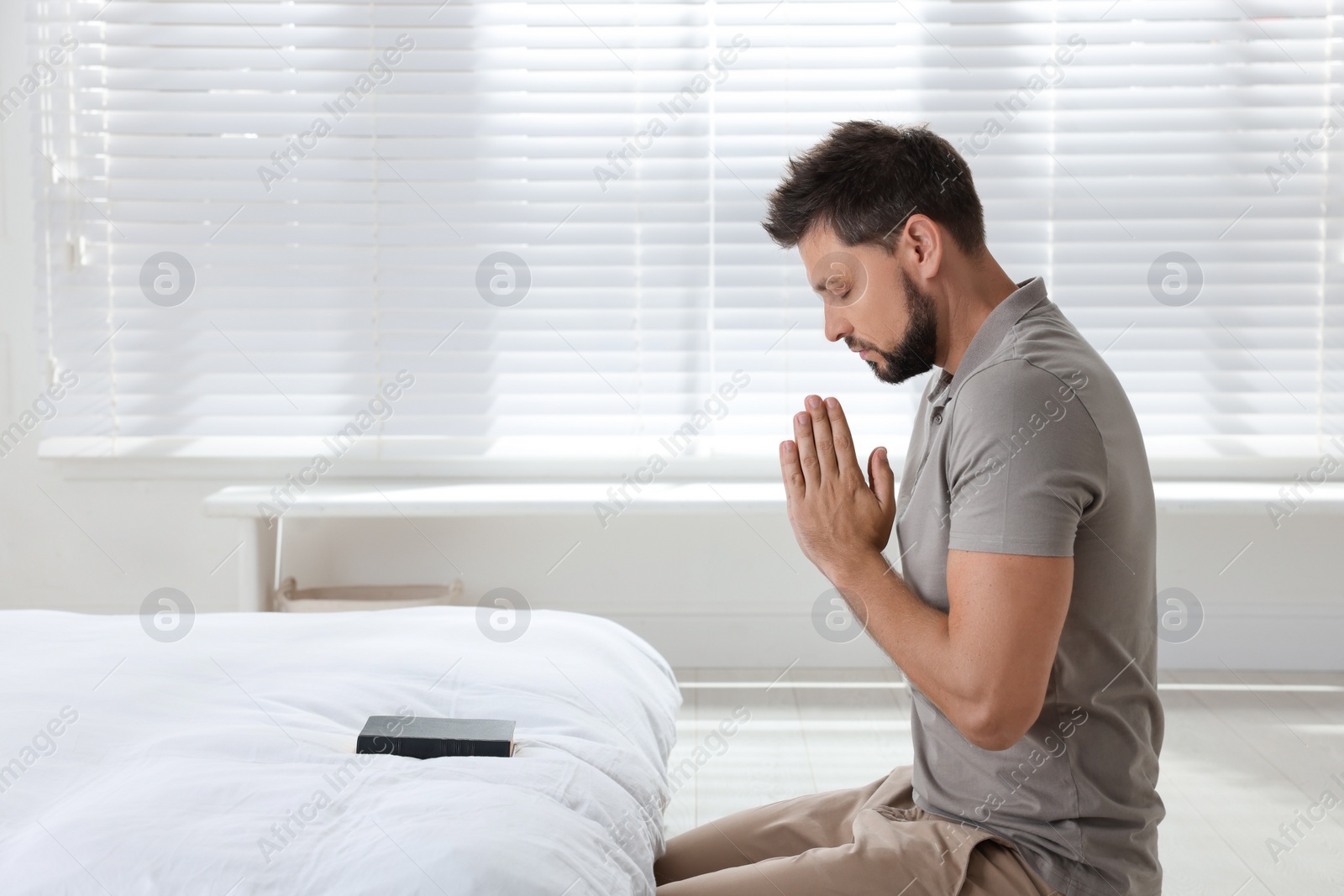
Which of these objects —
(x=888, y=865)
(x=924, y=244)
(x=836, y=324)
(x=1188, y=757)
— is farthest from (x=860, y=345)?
(x=1188, y=757)

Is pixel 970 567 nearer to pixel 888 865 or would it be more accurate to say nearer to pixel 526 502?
pixel 888 865

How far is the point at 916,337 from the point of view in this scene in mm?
1190

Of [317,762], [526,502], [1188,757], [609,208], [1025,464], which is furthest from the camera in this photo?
[609,208]

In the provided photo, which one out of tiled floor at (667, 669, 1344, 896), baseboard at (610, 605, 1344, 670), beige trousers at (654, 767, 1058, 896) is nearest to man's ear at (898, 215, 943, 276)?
beige trousers at (654, 767, 1058, 896)

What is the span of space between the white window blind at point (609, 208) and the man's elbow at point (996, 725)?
7.22ft

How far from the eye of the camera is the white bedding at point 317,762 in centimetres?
89

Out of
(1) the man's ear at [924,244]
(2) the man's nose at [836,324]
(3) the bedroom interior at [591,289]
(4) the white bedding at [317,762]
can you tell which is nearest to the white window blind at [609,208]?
(3) the bedroom interior at [591,289]

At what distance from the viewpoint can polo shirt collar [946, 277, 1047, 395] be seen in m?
1.14

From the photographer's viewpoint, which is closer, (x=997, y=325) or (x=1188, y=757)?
(x=997, y=325)

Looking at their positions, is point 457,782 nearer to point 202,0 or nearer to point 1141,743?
point 1141,743

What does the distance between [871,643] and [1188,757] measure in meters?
0.93

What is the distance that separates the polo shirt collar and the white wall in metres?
2.01

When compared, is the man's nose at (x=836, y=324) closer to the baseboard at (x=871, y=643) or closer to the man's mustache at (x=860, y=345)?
the man's mustache at (x=860, y=345)

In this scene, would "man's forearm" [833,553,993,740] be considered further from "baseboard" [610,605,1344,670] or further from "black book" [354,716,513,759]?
"baseboard" [610,605,1344,670]
